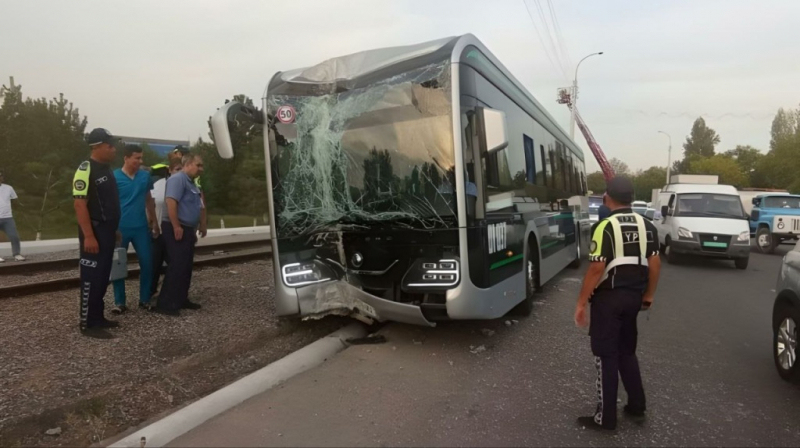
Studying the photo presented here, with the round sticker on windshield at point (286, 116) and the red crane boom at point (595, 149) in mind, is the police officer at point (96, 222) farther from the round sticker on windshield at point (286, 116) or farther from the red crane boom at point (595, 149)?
the red crane boom at point (595, 149)

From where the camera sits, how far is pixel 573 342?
232 inches

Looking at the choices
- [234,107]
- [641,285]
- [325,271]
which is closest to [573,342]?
[641,285]

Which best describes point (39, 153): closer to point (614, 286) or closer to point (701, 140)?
point (614, 286)

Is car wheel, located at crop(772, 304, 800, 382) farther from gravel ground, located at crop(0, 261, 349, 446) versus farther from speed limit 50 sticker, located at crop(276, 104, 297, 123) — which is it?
speed limit 50 sticker, located at crop(276, 104, 297, 123)

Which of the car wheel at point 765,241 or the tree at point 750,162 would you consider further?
the tree at point 750,162

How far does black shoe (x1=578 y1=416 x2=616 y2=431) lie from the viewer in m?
3.63

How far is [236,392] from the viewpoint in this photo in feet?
13.5

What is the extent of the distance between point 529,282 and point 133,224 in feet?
16.5

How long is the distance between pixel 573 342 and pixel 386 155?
9.87ft

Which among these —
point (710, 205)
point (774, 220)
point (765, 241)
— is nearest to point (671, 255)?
point (710, 205)

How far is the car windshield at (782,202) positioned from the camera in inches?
698

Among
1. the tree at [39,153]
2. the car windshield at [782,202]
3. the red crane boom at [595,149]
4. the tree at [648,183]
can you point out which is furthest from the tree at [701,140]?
the tree at [39,153]

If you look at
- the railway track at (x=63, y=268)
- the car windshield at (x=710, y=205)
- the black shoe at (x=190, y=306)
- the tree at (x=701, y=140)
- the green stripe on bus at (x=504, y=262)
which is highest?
the tree at (x=701, y=140)

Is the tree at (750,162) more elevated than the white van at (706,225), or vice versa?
the tree at (750,162)
